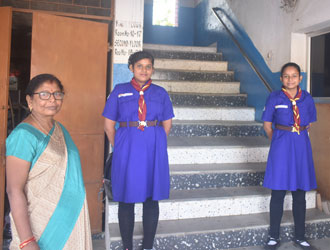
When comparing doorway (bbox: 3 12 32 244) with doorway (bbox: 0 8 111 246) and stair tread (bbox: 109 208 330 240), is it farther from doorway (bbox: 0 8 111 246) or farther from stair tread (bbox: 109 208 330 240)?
stair tread (bbox: 109 208 330 240)

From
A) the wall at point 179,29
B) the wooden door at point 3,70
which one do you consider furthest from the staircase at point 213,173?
the wall at point 179,29

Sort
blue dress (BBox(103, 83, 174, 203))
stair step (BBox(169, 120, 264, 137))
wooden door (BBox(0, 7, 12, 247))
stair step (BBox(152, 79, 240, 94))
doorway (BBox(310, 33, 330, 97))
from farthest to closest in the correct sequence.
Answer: stair step (BBox(152, 79, 240, 94)), stair step (BBox(169, 120, 264, 137)), doorway (BBox(310, 33, 330, 97)), wooden door (BBox(0, 7, 12, 247)), blue dress (BBox(103, 83, 174, 203))

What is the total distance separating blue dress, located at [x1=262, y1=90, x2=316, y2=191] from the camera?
231 cm

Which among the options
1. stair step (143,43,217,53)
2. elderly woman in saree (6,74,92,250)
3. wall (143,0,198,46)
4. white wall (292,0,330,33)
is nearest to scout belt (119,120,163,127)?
elderly woman in saree (6,74,92,250)

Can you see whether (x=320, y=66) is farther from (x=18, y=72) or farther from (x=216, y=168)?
(x=18, y=72)

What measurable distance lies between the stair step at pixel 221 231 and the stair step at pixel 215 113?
1434mm

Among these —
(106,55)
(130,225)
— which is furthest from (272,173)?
(106,55)

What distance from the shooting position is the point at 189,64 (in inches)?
180

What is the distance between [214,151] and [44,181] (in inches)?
83.9

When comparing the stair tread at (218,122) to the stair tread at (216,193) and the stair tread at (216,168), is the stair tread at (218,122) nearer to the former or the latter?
the stair tread at (216,168)

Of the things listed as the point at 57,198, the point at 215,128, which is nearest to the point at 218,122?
the point at 215,128

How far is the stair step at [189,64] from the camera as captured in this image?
4488mm

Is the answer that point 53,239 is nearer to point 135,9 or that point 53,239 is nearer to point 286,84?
point 286,84

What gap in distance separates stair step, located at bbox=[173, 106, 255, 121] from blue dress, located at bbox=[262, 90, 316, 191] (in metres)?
1.43
